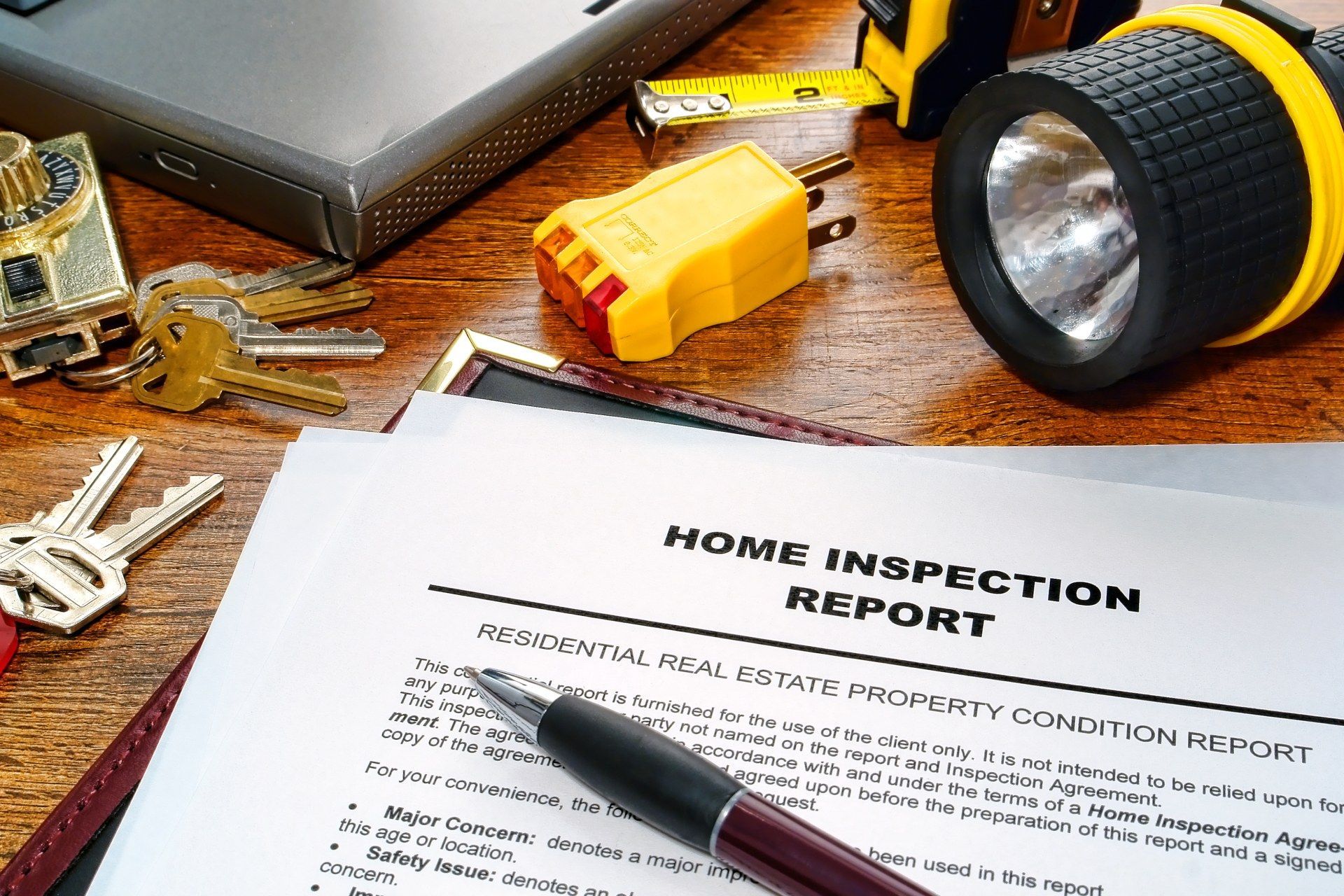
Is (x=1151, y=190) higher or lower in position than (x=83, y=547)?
higher

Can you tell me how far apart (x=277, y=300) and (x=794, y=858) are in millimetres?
372

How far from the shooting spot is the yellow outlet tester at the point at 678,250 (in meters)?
0.52

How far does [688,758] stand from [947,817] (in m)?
0.09

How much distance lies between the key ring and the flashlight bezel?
375 mm

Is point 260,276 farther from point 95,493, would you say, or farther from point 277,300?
point 95,493

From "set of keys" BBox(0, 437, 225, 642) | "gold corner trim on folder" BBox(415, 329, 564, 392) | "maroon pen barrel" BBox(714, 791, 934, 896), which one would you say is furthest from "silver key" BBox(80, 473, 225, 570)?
"maroon pen barrel" BBox(714, 791, 934, 896)

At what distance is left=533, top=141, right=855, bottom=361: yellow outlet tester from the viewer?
0.52 meters

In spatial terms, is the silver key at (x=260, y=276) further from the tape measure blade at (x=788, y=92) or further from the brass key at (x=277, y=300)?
the tape measure blade at (x=788, y=92)

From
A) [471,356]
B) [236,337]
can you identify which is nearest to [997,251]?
[471,356]

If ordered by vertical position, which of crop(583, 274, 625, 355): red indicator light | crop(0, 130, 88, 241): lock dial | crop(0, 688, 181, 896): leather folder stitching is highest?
crop(0, 130, 88, 241): lock dial

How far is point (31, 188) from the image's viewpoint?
0.55 metres

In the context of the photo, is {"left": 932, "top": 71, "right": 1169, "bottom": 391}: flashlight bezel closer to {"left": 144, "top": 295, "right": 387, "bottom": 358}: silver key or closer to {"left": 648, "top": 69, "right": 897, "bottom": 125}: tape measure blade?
{"left": 648, "top": 69, "right": 897, "bottom": 125}: tape measure blade

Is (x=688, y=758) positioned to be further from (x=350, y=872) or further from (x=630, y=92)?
(x=630, y=92)

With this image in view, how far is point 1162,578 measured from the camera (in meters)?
0.43
